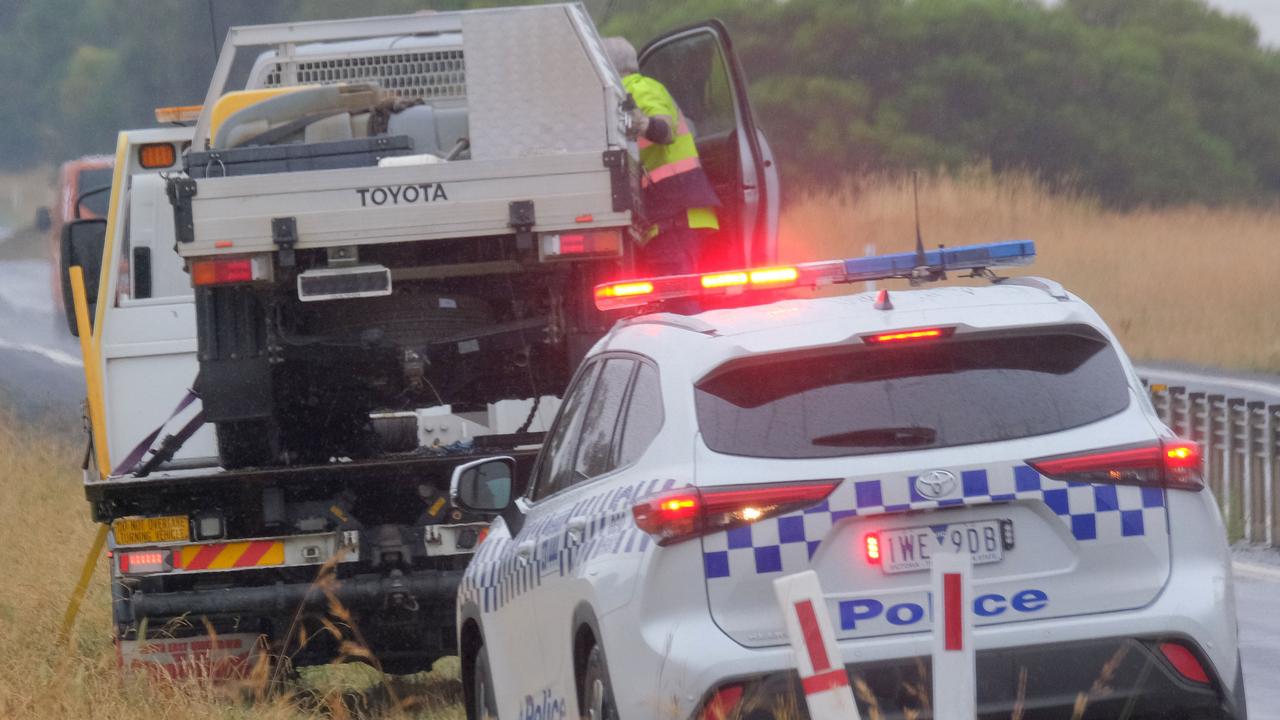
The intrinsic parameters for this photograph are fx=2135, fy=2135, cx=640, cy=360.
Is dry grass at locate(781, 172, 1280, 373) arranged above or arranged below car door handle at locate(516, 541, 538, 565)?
below

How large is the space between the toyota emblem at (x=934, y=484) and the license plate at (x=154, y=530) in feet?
16.8

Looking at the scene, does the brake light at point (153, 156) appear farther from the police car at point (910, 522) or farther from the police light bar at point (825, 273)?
the police car at point (910, 522)

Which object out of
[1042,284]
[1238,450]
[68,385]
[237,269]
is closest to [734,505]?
[1042,284]

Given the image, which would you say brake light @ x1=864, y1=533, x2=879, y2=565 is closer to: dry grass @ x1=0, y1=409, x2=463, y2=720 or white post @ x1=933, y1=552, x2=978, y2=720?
white post @ x1=933, y1=552, x2=978, y2=720

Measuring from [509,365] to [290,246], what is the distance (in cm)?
146

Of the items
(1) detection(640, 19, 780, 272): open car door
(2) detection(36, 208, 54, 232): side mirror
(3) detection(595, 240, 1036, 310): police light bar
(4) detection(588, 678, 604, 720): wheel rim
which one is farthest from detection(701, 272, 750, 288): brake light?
(2) detection(36, 208, 54, 232): side mirror

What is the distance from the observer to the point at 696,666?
4.93 m

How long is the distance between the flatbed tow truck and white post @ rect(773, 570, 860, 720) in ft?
13.2

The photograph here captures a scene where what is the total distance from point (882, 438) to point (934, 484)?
0.62 feet

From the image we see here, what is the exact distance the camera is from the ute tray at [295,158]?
8984 millimetres

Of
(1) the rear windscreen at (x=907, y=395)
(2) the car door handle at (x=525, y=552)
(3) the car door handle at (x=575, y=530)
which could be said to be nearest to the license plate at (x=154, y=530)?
(2) the car door handle at (x=525, y=552)

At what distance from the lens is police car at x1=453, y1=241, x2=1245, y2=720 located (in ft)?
16.3

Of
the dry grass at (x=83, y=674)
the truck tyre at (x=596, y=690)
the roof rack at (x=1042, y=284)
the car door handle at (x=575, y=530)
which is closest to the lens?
the truck tyre at (x=596, y=690)

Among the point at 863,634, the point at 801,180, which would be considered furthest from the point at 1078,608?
the point at 801,180
